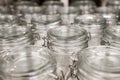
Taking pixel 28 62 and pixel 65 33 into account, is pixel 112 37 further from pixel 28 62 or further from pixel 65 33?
pixel 28 62

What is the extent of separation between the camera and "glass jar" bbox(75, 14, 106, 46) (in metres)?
0.86

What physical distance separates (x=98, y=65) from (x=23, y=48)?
0.87 feet

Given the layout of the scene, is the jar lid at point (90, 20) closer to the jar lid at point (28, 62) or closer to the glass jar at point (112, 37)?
the glass jar at point (112, 37)

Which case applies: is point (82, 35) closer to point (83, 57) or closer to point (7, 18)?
point (83, 57)

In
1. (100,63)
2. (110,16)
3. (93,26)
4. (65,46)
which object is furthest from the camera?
(110,16)

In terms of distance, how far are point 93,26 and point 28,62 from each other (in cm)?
40

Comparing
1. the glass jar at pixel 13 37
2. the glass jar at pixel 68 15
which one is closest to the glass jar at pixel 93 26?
the glass jar at pixel 68 15

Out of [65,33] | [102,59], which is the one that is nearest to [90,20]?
[65,33]

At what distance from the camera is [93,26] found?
2.94 feet

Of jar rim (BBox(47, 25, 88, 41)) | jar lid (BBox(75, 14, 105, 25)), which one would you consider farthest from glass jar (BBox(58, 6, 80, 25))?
jar rim (BBox(47, 25, 88, 41))

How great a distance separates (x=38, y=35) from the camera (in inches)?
34.0

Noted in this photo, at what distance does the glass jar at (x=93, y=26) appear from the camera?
33.9 inches

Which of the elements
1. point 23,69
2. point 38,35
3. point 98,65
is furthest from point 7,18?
point 98,65

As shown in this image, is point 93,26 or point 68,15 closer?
point 93,26
